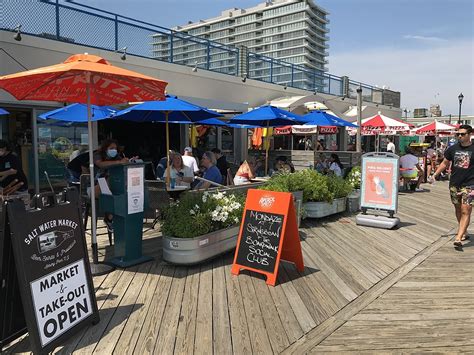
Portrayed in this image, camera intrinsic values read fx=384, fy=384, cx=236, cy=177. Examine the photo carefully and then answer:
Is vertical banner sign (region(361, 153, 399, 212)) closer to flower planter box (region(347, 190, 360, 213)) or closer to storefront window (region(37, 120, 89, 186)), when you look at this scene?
flower planter box (region(347, 190, 360, 213))

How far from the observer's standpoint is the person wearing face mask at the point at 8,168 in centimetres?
535

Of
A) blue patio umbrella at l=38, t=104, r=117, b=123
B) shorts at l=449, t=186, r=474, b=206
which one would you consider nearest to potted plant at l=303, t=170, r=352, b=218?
shorts at l=449, t=186, r=474, b=206

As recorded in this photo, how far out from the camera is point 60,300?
2787 millimetres

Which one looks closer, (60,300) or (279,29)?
(60,300)

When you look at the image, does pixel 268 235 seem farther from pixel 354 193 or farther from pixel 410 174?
pixel 410 174

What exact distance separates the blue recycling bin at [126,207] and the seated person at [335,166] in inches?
211

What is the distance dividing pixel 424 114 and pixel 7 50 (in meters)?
62.6

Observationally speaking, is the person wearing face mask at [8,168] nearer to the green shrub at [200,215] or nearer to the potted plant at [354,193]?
the green shrub at [200,215]

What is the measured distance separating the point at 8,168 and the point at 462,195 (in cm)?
651

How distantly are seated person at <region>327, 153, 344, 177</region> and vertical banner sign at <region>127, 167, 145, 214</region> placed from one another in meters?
5.33

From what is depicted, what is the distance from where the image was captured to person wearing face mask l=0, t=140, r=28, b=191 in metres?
5.35

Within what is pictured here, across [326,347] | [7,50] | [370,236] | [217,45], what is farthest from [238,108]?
[326,347]

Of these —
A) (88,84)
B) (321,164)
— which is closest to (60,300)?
(88,84)

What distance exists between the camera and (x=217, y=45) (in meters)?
14.3
